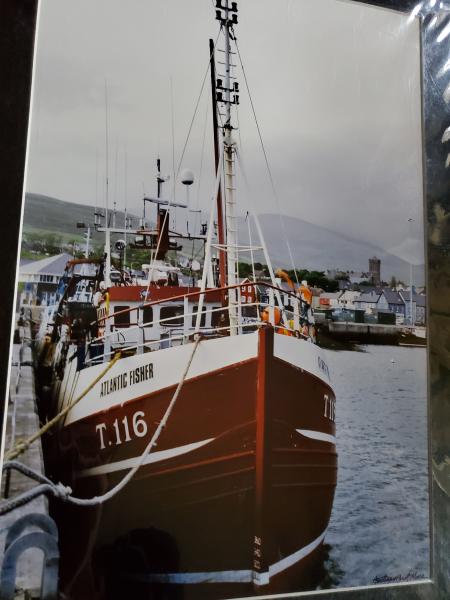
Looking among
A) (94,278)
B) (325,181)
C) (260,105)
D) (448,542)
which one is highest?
(260,105)

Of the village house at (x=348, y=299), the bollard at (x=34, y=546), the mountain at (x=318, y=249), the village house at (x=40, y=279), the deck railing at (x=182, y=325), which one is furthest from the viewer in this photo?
the village house at (x=348, y=299)

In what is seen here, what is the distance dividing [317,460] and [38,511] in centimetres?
96

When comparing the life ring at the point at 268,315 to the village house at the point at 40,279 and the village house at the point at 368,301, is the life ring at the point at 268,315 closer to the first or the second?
the village house at the point at 368,301

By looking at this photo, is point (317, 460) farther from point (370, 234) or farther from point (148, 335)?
point (370, 234)

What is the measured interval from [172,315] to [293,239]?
57 cm

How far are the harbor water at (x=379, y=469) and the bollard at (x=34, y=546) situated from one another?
0.94 metres

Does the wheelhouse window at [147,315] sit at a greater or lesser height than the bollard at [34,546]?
greater

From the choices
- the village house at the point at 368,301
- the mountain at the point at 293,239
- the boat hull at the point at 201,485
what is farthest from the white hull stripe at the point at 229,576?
the mountain at the point at 293,239

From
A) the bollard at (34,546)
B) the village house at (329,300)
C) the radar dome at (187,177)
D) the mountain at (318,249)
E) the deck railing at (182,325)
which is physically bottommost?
the bollard at (34,546)

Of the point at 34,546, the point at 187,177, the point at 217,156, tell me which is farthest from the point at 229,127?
the point at 34,546

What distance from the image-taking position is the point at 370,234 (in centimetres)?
207

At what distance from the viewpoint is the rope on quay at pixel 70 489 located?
144cm

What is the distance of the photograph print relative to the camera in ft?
5.15

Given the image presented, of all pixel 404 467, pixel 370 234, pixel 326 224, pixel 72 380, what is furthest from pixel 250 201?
pixel 404 467
